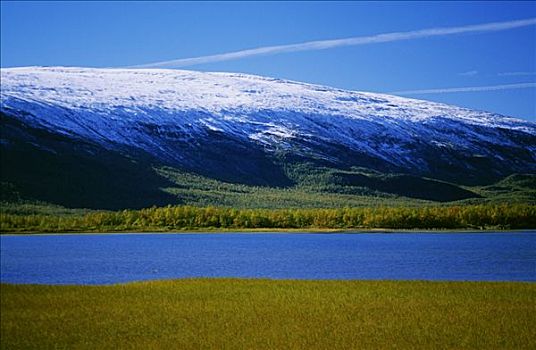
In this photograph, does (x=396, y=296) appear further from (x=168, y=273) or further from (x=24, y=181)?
(x=24, y=181)

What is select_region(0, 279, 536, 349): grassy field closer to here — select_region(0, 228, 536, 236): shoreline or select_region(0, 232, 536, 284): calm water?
select_region(0, 232, 536, 284): calm water

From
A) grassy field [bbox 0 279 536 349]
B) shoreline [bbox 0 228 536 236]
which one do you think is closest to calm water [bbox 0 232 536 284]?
shoreline [bbox 0 228 536 236]

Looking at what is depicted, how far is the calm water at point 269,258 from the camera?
173 feet

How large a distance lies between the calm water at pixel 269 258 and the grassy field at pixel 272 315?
9.59 m

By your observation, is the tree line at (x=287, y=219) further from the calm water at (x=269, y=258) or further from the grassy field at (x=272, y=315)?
the grassy field at (x=272, y=315)

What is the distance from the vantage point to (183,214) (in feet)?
372

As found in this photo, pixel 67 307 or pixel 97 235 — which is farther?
pixel 97 235

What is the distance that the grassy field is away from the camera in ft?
90.9

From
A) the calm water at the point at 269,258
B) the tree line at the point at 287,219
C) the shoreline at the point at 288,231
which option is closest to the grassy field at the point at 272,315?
the calm water at the point at 269,258

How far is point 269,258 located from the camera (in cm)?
6706

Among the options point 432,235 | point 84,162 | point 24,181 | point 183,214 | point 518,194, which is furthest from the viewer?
point 84,162

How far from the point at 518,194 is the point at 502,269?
90.3 m

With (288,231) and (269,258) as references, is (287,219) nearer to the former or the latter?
(288,231)

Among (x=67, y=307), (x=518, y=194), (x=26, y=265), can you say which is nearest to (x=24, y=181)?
(x=518, y=194)
